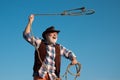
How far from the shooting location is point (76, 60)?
1266cm

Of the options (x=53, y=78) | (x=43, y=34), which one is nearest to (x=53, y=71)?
(x=53, y=78)

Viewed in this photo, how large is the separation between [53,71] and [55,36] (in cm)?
88

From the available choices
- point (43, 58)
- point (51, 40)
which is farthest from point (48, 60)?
point (51, 40)

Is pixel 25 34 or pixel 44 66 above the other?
pixel 25 34

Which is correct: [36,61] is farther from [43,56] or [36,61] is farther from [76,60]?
[76,60]

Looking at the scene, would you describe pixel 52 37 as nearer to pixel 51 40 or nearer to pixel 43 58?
pixel 51 40

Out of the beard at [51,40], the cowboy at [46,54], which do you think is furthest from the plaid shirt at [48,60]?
the beard at [51,40]

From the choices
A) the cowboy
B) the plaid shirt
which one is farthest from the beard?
the plaid shirt

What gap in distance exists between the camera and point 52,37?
1240 centimetres

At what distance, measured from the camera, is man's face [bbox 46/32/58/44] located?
1236cm

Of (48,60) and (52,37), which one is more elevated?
(52,37)

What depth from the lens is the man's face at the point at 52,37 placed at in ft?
40.5

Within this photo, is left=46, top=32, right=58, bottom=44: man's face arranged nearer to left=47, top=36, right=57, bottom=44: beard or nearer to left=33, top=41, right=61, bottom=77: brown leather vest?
left=47, top=36, right=57, bottom=44: beard

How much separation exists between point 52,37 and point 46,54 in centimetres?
46
